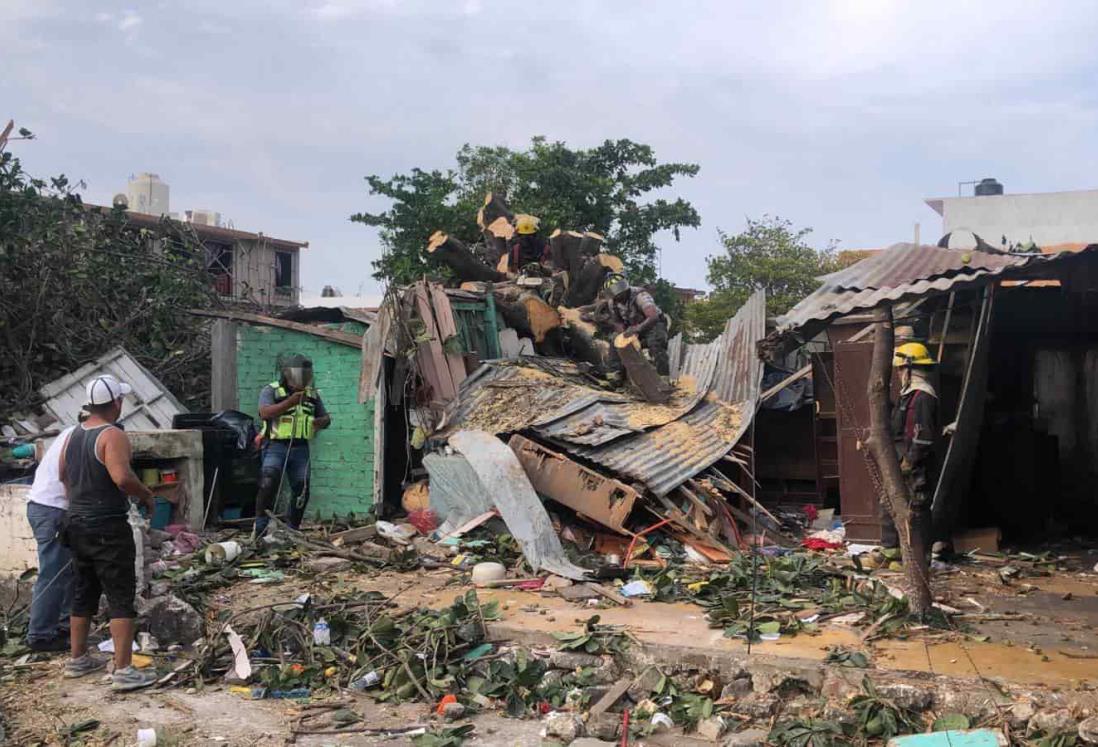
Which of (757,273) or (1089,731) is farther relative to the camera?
(757,273)

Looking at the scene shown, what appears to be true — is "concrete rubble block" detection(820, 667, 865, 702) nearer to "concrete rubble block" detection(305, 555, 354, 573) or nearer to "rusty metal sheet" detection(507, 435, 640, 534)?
"rusty metal sheet" detection(507, 435, 640, 534)

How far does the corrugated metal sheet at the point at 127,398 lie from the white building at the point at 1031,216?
2234 centimetres

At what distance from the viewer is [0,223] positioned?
11648 millimetres

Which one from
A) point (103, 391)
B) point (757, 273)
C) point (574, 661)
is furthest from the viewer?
point (757, 273)

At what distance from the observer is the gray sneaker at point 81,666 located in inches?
215

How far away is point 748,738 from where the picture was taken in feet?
14.8

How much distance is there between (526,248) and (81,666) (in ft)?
34.2

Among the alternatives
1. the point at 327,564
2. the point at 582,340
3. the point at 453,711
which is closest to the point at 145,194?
the point at 582,340

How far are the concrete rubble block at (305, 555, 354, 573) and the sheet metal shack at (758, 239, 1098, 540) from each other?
3.82 meters

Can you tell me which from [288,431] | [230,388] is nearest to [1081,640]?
[288,431]

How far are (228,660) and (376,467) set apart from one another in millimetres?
4475

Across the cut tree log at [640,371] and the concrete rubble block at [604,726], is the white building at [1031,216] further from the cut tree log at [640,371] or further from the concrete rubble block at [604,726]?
the concrete rubble block at [604,726]

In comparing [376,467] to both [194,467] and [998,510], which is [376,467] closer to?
[194,467]

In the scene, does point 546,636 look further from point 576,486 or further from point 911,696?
point 576,486
